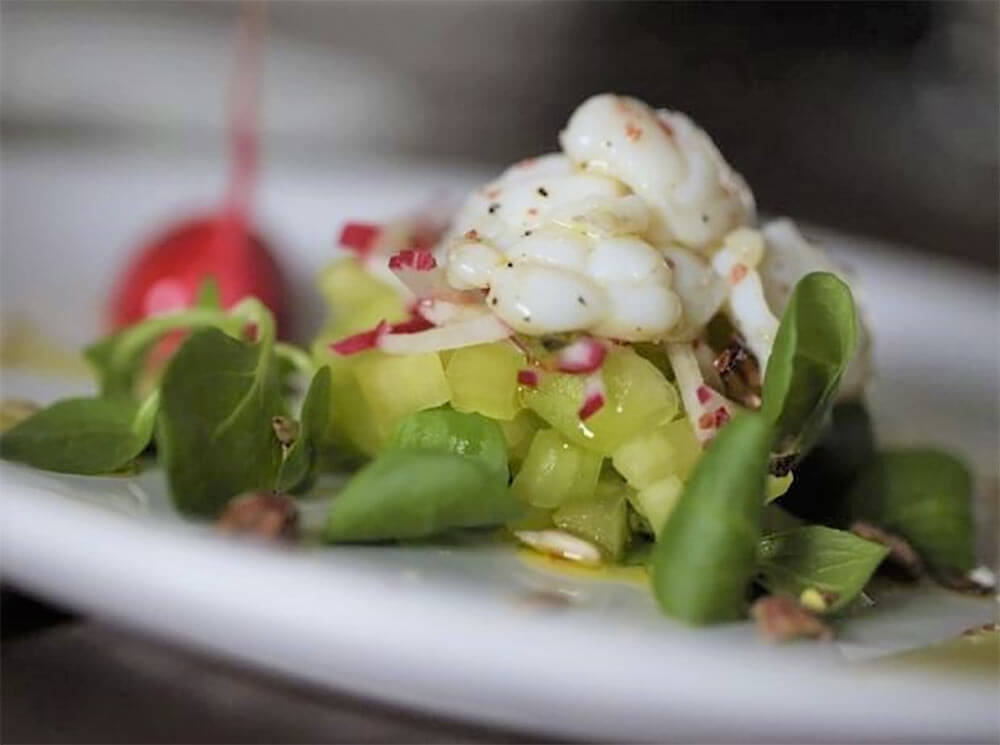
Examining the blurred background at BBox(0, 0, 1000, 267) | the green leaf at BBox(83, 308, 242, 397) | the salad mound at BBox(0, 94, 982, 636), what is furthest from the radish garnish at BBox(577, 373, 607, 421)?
the blurred background at BBox(0, 0, 1000, 267)

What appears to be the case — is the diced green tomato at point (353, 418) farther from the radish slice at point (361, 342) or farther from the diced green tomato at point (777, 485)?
the diced green tomato at point (777, 485)

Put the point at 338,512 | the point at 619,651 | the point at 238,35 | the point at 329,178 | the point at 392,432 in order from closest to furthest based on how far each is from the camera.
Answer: the point at 619,651
the point at 338,512
the point at 392,432
the point at 329,178
the point at 238,35

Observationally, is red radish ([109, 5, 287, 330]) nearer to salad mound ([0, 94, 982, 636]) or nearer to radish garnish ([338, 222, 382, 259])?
radish garnish ([338, 222, 382, 259])

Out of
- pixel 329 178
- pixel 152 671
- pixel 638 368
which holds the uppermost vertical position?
pixel 638 368

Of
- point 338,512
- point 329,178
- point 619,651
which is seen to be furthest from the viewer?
point 329,178

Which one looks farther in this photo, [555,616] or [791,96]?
[791,96]

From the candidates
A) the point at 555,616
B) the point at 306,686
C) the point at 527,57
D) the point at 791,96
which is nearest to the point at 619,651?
the point at 555,616

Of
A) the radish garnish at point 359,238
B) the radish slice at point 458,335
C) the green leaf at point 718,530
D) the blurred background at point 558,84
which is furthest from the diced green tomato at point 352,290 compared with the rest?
the blurred background at point 558,84

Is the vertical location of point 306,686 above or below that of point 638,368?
below

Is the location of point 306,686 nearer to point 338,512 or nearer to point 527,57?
point 338,512
